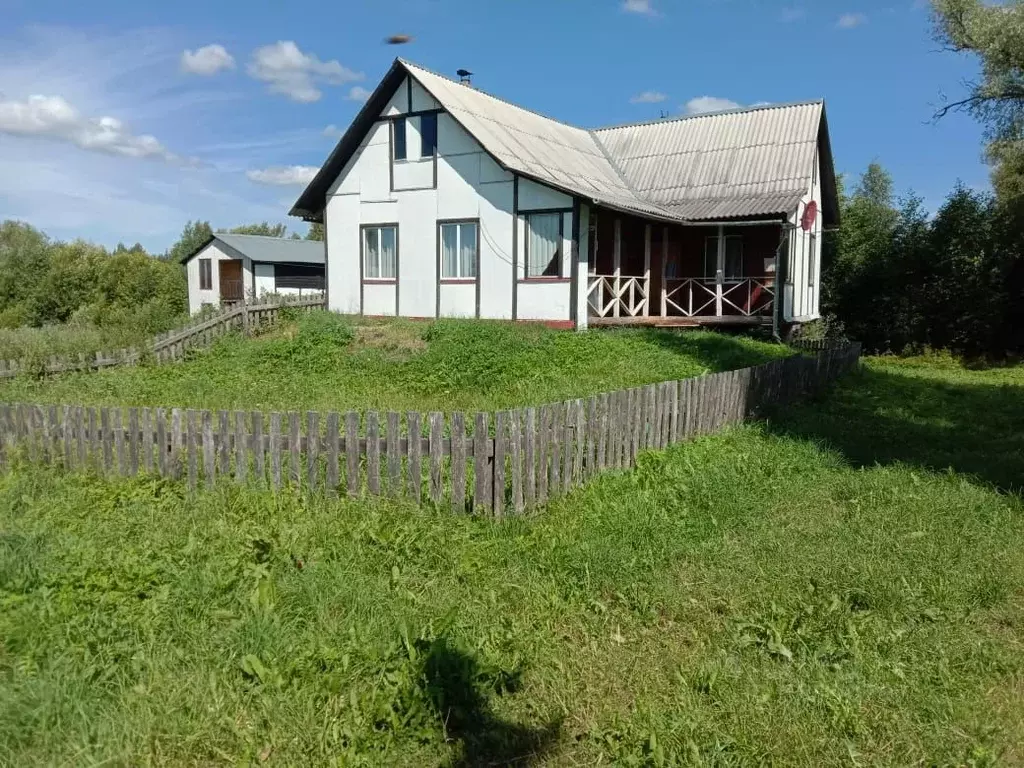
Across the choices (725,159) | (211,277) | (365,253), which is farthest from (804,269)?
(211,277)

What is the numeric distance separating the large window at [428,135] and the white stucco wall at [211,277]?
22054 millimetres

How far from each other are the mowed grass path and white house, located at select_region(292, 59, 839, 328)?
77.6 inches

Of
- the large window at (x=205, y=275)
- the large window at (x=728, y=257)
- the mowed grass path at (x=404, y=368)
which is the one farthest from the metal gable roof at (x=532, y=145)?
the large window at (x=205, y=275)

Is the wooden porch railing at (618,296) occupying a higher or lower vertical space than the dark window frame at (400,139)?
lower

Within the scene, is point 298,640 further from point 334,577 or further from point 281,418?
point 281,418

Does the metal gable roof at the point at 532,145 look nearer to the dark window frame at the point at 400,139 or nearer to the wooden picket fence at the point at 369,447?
the dark window frame at the point at 400,139

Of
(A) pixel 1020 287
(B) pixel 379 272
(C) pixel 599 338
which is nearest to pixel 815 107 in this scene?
(A) pixel 1020 287

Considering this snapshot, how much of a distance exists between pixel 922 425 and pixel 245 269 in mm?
35314

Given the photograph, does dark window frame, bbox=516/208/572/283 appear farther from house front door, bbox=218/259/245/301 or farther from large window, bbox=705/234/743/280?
house front door, bbox=218/259/245/301

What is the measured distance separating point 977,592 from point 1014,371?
19289 millimetres

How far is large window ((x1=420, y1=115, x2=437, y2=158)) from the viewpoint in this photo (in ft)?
63.3

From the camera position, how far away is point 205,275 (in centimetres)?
4134

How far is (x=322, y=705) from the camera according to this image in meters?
3.63

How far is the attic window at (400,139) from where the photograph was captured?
19.8m
